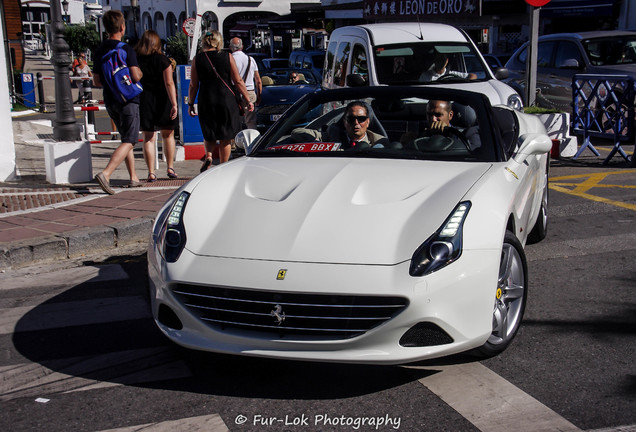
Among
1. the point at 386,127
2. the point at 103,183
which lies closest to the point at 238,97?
the point at 103,183

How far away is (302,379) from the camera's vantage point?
12.5 ft

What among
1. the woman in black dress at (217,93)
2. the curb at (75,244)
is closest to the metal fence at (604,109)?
the woman in black dress at (217,93)

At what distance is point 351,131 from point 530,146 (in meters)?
1.17

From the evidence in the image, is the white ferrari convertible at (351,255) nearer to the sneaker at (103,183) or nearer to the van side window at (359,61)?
the sneaker at (103,183)

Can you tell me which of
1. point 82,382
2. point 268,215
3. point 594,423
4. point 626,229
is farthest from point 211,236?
point 626,229

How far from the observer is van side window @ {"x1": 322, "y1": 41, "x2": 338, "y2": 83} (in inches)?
456

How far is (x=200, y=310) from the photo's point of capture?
12.1 feet

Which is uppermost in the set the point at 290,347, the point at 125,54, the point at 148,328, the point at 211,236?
the point at 125,54

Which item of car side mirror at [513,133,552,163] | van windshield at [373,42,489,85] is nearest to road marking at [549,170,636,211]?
van windshield at [373,42,489,85]

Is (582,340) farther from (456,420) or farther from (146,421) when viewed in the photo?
(146,421)

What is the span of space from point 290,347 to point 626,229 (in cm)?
442

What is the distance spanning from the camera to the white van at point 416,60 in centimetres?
1001

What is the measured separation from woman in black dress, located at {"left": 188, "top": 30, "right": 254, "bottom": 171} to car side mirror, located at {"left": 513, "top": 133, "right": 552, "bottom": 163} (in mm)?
4685

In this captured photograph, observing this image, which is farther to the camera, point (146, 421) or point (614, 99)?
point (614, 99)
